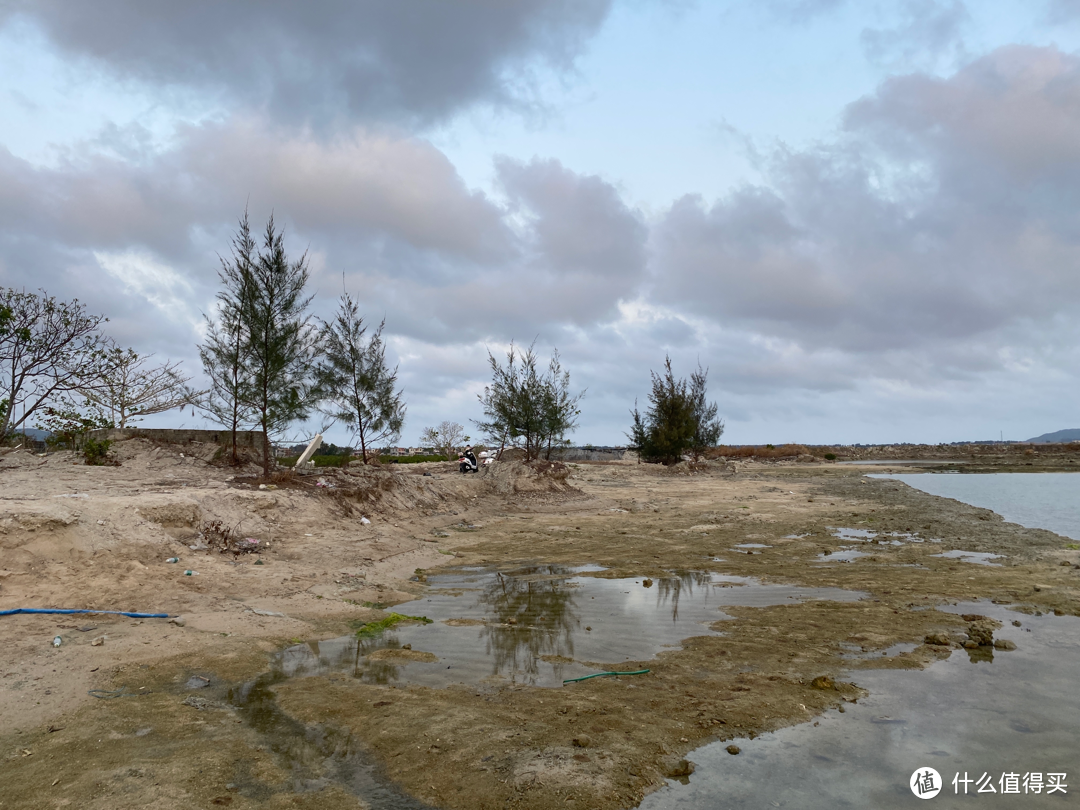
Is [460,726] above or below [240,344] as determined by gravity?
below

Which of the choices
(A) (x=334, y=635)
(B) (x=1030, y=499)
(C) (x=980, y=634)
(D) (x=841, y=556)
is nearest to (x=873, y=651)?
(C) (x=980, y=634)

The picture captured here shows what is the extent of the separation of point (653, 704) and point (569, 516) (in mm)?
13037

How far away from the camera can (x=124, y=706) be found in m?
4.18

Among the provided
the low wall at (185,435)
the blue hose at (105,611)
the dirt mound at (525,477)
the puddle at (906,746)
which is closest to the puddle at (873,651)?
the puddle at (906,746)

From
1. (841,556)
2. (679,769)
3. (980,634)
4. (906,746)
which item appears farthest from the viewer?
Result: (841,556)

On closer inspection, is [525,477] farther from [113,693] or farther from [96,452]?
[113,693]

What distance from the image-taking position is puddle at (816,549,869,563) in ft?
32.5

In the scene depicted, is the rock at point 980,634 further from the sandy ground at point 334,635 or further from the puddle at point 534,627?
the puddle at point 534,627

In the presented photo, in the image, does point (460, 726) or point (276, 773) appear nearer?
point (276, 773)

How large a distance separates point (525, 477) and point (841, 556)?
13.2 m

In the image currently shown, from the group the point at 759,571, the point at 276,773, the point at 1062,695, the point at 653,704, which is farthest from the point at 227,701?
the point at 759,571

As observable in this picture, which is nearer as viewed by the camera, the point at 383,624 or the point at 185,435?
the point at 383,624

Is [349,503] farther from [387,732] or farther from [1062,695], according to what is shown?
[1062,695]

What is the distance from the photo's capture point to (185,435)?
17.6 metres
